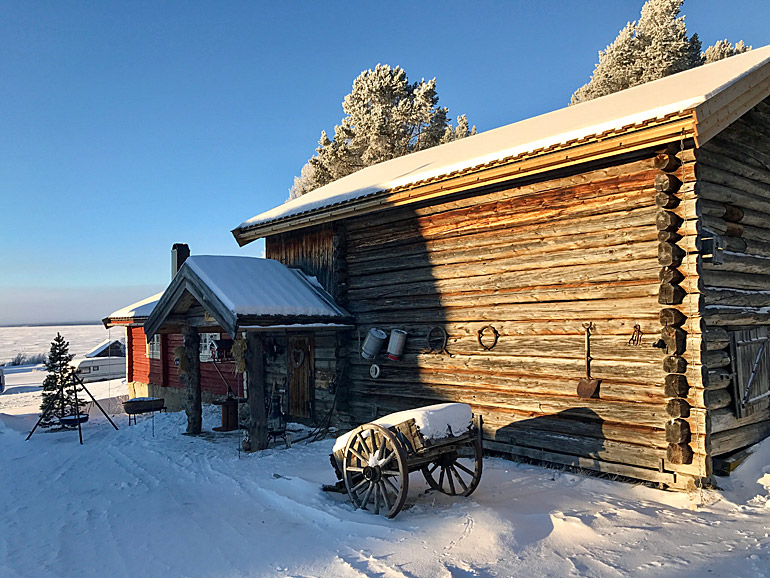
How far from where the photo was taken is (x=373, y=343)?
1099 centimetres

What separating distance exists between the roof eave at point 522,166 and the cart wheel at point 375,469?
4633 millimetres

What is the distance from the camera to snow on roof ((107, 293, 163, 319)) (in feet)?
69.3

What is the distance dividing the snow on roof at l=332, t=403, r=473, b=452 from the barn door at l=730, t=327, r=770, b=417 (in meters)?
4.01

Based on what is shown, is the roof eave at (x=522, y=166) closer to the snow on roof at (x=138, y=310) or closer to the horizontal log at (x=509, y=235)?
the horizontal log at (x=509, y=235)

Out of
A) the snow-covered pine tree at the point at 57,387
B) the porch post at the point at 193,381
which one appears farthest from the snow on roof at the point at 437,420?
the snow-covered pine tree at the point at 57,387

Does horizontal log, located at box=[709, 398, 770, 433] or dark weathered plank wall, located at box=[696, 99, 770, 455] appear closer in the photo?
horizontal log, located at box=[709, 398, 770, 433]

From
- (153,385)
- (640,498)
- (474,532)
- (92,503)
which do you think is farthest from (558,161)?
(153,385)

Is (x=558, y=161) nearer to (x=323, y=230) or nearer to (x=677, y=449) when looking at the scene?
(x=677, y=449)

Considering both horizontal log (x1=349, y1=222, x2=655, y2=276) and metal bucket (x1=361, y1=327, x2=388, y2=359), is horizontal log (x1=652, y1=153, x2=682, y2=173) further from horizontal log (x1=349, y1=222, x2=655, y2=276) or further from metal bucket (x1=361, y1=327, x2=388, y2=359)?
metal bucket (x1=361, y1=327, x2=388, y2=359)

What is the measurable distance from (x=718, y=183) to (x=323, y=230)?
8134 mm

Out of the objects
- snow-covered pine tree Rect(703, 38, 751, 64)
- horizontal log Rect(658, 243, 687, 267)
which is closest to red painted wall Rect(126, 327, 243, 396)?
horizontal log Rect(658, 243, 687, 267)

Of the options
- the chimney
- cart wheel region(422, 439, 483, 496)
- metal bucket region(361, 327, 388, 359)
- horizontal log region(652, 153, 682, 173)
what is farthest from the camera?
the chimney

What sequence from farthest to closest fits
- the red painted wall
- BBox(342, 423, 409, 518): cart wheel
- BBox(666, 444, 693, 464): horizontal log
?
the red painted wall
BBox(666, 444, 693, 464): horizontal log
BBox(342, 423, 409, 518): cart wheel

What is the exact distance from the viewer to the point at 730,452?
761 cm
